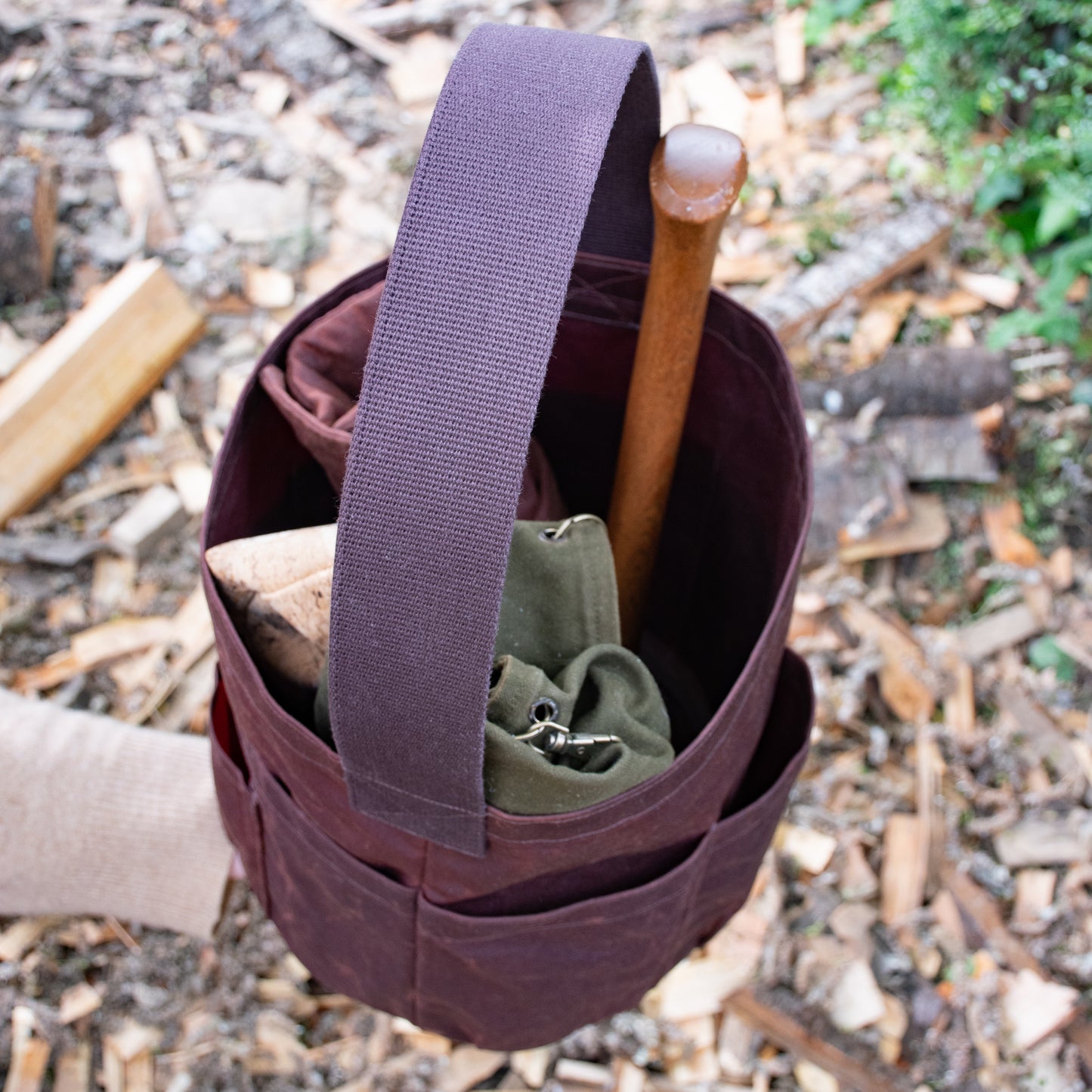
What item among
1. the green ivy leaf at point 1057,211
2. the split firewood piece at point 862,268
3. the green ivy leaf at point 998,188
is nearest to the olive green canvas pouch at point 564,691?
the split firewood piece at point 862,268

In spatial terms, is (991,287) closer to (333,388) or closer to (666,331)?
(666,331)

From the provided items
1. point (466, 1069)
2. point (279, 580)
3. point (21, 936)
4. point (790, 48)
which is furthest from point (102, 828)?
point (790, 48)

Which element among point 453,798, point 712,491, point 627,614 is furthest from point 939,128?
point 453,798

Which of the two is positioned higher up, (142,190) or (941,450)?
(142,190)

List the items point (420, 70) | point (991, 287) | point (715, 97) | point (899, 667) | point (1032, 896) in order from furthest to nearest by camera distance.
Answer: point (420, 70), point (715, 97), point (991, 287), point (899, 667), point (1032, 896)

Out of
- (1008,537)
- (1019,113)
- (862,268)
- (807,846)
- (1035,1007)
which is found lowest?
(1035,1007)

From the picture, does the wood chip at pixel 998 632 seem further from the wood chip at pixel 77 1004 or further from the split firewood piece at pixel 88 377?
the split firewood piece at pixel 88 377

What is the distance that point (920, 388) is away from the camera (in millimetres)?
1721

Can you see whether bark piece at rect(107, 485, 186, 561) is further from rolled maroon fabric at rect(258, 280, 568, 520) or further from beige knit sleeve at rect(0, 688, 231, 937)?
rolled maroon fabric at rect(258, 280, 568, 520)

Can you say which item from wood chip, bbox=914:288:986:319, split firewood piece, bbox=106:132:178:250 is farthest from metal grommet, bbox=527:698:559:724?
split firewood piece, bbox=106:132:178:250

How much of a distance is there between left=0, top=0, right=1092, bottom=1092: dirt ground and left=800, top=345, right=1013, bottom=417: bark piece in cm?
1

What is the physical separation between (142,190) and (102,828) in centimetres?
141

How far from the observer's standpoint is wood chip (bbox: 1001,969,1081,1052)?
1.31 meters

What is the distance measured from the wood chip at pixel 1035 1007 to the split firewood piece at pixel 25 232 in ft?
6.59
